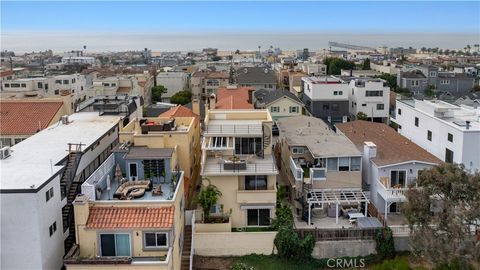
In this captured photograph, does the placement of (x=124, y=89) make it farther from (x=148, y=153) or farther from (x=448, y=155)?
(x=448, y=155)

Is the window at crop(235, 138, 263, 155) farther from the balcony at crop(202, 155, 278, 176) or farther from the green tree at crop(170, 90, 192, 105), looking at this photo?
the green tree at crop(170, 90, 192, 105)

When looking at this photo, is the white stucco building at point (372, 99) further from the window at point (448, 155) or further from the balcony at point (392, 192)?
the balcony at point (392, 192)

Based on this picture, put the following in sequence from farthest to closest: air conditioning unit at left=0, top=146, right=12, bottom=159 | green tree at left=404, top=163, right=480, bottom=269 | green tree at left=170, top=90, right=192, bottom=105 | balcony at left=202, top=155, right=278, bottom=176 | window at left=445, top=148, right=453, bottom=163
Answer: green tree at left=170, top=90, right=192, bottom=105
window at left=445, top=148, right=453, bottom=163
balcony at left=202, top=155, right=278, bottom=176
air conditioning unit at left=0, top=146, right=12, bottom=159
green tree at left=404, top=163, right=480, bottom=269

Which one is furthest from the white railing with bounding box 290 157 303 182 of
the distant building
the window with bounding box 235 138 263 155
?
the distant building

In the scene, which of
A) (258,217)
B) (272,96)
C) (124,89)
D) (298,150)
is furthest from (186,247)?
(124,89)

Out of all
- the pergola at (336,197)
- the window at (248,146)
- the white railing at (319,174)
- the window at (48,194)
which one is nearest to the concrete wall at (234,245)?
the pergola at (336,197)

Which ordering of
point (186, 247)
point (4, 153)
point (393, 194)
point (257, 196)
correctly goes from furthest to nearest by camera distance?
1. point (393, 194)
2. point (257, 196)
3. point (186, 247)
4. point (4, 153)

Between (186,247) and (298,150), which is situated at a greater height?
(298,150)
